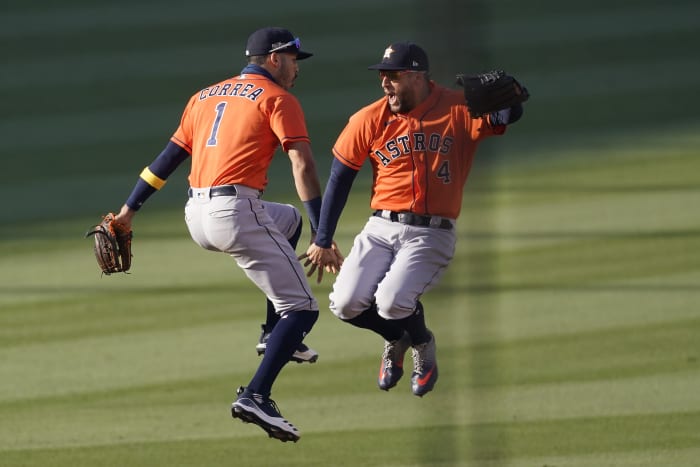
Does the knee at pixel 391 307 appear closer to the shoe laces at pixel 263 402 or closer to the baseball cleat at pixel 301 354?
the baseball cleat at pixel 301 354

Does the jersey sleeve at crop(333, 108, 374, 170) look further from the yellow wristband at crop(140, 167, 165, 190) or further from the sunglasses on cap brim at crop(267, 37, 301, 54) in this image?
the yellow wristband at crop(140, 167, 165, 190)

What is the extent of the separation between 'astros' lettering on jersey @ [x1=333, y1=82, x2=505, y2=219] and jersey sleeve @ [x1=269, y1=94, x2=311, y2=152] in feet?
1.06

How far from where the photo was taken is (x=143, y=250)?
11938 mm

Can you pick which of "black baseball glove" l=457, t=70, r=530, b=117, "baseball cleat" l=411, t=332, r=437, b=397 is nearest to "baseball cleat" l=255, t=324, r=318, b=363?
"baseball cleat" l=411, t=332, r=437, b=397

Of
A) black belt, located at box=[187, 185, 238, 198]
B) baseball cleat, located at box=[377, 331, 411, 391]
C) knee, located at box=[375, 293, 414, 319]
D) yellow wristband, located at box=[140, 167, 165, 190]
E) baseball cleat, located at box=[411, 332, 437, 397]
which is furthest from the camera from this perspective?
baseball cleat, located at box=[377, 331, 411, 391]

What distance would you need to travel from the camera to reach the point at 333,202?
6594 mm

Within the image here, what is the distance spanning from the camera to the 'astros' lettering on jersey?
263 inches

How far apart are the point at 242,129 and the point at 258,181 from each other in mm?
259

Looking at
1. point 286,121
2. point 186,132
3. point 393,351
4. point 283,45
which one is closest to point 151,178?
point 186,132

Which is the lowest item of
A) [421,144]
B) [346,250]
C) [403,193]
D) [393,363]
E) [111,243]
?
[346,250]

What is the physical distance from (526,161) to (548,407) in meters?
5.79

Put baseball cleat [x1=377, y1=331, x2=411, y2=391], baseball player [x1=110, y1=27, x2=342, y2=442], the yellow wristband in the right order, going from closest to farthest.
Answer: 1. baseball player [x1=110, y1=27, x2=342, y2=442]
2. the yellow wristband
3. baseball cleat [x1=377, y1=331, x2=411, y2=391]

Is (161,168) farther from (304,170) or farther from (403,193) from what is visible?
(403,193)

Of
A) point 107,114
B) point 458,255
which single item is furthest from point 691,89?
point 458,255
